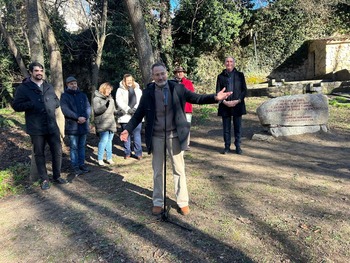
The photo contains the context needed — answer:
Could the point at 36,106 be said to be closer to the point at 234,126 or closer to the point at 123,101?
the point at 123,101

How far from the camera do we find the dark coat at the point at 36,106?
16.0 feet

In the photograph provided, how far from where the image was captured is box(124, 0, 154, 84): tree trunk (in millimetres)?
7102

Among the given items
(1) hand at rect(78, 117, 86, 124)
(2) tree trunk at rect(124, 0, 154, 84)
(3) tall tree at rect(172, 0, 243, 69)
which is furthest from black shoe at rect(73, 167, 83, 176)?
(3) tall tree at rect(172, 0, 243, 69)

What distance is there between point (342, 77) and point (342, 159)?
46.1 feet

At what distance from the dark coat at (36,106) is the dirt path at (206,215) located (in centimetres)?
110

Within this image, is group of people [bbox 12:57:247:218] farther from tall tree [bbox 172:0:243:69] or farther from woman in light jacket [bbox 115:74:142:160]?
tall tree [bbox 172:0:243:69]

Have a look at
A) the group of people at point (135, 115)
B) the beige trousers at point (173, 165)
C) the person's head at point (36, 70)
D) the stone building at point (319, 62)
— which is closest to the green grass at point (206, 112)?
the group of people at point (135, 115)

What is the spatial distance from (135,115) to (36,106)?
1.94m

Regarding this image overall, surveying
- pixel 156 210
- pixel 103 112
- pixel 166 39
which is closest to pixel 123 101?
pixel 103 112

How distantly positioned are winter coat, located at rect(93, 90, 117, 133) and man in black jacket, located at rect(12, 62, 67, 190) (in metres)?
0.85

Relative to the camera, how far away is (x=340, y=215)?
3697 mm

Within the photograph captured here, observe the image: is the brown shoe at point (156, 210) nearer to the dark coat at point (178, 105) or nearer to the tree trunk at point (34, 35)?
the dark coat at point (178, 105)

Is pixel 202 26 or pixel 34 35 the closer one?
pixel 34 35

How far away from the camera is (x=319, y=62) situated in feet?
65.7
